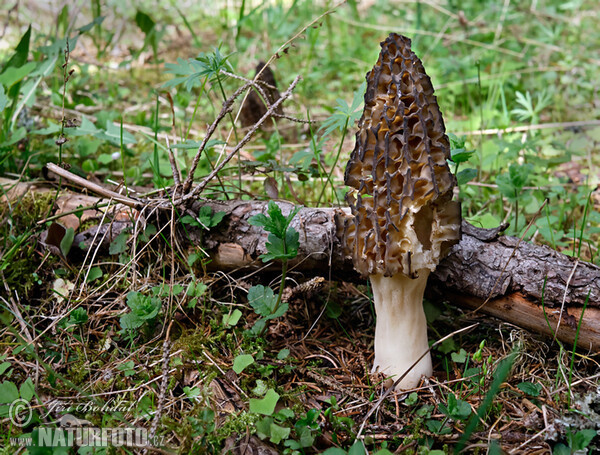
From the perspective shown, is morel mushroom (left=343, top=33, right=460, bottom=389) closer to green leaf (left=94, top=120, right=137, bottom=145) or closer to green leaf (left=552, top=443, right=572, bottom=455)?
green leaf (left=552, top=443, right=572, bottom=455)

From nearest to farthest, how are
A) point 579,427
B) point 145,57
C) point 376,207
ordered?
point 579,427, point 376,207, point 145,57

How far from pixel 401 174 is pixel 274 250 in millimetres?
615

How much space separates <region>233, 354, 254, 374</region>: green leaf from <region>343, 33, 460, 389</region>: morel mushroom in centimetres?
60

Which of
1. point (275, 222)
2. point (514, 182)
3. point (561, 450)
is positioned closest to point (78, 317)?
point (275, 222)

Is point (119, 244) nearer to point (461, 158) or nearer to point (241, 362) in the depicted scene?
point (241, 362)

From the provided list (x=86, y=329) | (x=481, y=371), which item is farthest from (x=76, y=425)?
(x=481, y=371)

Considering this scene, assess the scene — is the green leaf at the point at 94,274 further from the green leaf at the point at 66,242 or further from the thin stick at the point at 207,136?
the thin stick at the point at 207,136

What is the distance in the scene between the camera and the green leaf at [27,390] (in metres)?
2.02

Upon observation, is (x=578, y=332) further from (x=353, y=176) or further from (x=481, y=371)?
(x=353, y=176)

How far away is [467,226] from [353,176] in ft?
2.19

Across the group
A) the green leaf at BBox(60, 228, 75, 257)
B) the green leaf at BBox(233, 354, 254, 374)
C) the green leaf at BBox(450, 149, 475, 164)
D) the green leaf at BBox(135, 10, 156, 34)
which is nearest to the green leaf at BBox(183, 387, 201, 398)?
the green leaf at BBox(233, 354, 254, 374)

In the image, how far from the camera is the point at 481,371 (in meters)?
2.23

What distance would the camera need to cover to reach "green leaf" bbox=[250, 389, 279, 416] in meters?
1.91

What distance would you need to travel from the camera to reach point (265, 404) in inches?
76.0
